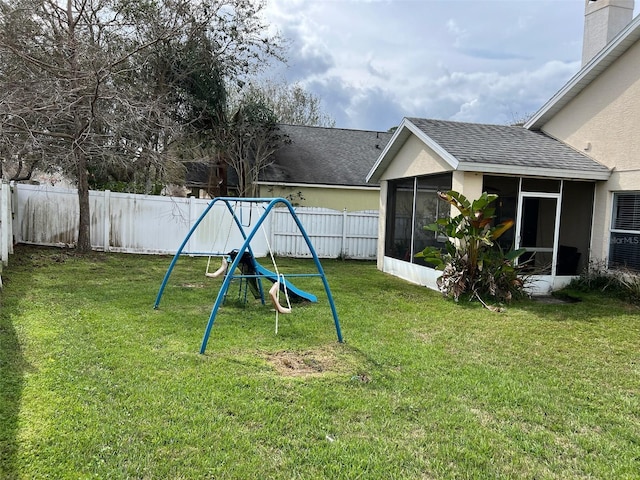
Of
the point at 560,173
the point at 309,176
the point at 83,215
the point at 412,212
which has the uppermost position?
the point at 309,176

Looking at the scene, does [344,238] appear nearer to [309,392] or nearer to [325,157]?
[325,157]

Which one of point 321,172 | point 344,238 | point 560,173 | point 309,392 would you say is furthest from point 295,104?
point 309,392

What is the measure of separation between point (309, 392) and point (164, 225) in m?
11.1

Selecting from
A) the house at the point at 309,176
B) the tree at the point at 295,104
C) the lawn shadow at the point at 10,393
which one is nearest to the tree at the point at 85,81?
the house at the point at 309,176

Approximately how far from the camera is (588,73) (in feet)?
33.4

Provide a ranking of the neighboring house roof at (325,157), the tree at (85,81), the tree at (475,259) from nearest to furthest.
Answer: the tree at (475,259), the tree at (85,81), the neighboring house roof at (325,157)

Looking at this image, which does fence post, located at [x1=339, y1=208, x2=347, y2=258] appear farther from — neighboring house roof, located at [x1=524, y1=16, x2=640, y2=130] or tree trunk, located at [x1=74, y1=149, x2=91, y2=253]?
tree trunk, located at [x1=74, y1=149, x2=91, y2=253]

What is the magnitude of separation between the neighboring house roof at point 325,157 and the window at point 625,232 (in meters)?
8.71

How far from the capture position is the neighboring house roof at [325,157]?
18359mm

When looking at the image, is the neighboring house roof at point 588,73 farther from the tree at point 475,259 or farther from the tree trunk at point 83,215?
the tree trunk at point 83,215

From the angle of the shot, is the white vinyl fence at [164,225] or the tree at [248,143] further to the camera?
the tree at [248,143]

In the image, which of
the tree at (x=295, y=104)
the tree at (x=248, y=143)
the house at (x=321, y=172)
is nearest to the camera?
the tree at (x=248, y=143)

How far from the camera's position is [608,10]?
11781 millimetres

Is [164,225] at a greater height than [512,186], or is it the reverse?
[512,186]
